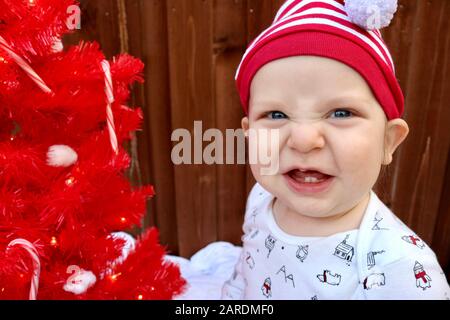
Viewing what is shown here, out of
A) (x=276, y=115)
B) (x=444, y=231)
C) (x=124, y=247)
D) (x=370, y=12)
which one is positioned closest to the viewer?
(x=370, y=12)

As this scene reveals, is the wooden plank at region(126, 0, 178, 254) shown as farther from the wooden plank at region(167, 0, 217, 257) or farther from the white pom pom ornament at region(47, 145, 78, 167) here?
the white pom pom ornament at region(47, 145, 78, 167)

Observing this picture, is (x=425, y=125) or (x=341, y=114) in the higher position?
(x=341, y=114)

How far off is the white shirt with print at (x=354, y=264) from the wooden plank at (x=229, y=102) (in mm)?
704

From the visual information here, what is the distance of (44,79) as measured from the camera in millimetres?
1062

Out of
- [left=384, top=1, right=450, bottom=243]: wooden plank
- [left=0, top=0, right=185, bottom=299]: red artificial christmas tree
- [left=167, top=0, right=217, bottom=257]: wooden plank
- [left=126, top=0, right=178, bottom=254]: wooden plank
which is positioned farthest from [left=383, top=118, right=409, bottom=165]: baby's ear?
[left=126, top=0, right=178, bottom=254]: wooden plank

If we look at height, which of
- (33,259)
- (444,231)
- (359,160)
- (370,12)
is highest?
(370,12)

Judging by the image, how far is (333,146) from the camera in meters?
0.92

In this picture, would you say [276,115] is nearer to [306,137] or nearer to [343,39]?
[306,137]

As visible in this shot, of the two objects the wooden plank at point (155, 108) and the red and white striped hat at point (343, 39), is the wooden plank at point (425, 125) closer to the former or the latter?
the red and white striped hat at point (343, 39)

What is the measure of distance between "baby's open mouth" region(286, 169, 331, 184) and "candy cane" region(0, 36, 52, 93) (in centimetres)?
62

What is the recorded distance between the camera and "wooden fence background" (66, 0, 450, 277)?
1.64 metres

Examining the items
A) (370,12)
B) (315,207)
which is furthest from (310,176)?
(370,12)

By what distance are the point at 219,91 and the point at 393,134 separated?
90cm
